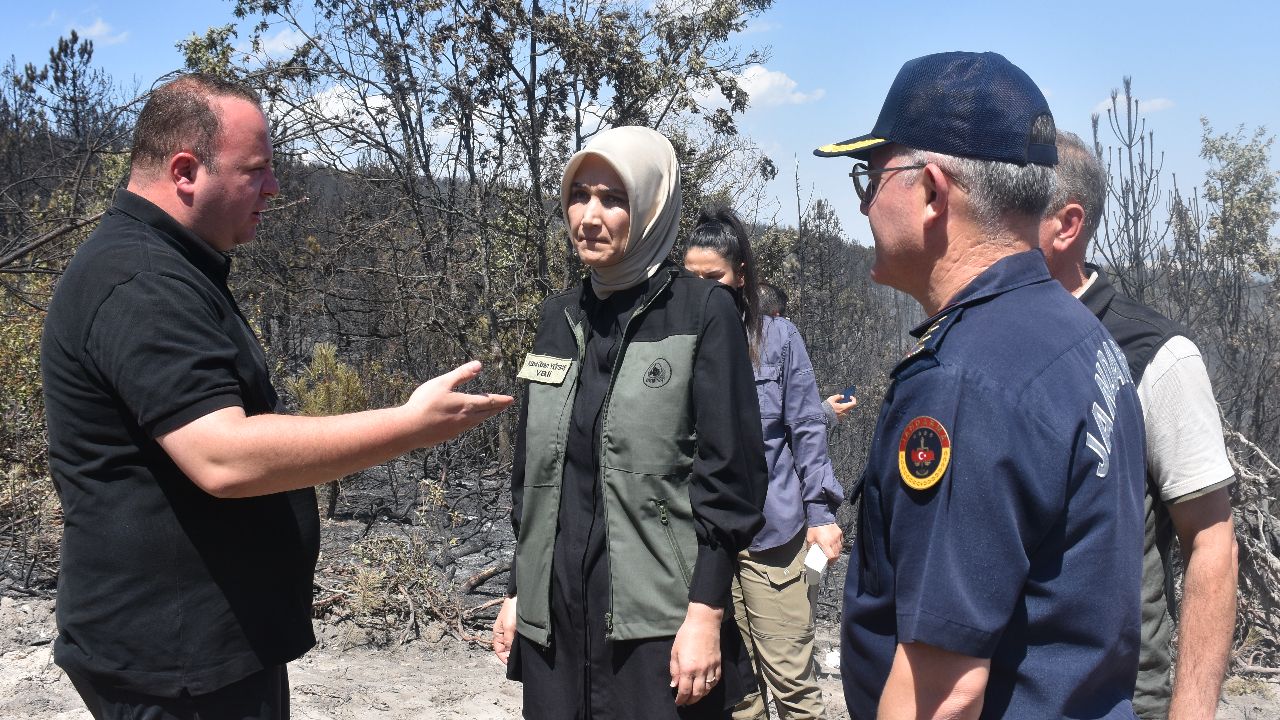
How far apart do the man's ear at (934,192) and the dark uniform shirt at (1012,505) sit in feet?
0.39

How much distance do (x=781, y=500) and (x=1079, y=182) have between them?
1.61 m

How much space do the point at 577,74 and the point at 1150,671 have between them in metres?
6.41

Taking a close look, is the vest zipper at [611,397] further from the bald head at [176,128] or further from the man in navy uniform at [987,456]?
the bald head at [176,128]

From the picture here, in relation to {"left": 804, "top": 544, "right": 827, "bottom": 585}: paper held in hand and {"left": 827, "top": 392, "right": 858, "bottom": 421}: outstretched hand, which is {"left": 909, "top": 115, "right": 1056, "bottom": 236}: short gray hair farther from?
{"left": 827, "top": 392, "right": 858, "bottom": 421}: outstretched hand

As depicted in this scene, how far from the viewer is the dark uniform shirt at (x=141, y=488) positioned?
1746mm

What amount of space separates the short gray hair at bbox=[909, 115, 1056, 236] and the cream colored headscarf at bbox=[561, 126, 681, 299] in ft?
3.48

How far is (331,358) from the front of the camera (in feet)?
26.4

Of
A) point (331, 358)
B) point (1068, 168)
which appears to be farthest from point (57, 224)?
point (1068, 168)

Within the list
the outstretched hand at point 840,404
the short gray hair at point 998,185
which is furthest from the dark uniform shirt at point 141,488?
the outstretched hand at point 840,404

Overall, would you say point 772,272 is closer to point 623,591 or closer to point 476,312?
point 476,312

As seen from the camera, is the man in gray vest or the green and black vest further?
the green and black vest

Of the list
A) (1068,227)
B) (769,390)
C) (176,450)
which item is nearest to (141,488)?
(176,450)

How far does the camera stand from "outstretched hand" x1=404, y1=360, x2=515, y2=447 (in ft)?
5.99

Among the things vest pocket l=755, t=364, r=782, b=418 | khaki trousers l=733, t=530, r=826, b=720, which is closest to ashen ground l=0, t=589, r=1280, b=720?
khaki trousers l=733, t=530, r=826, b=720
